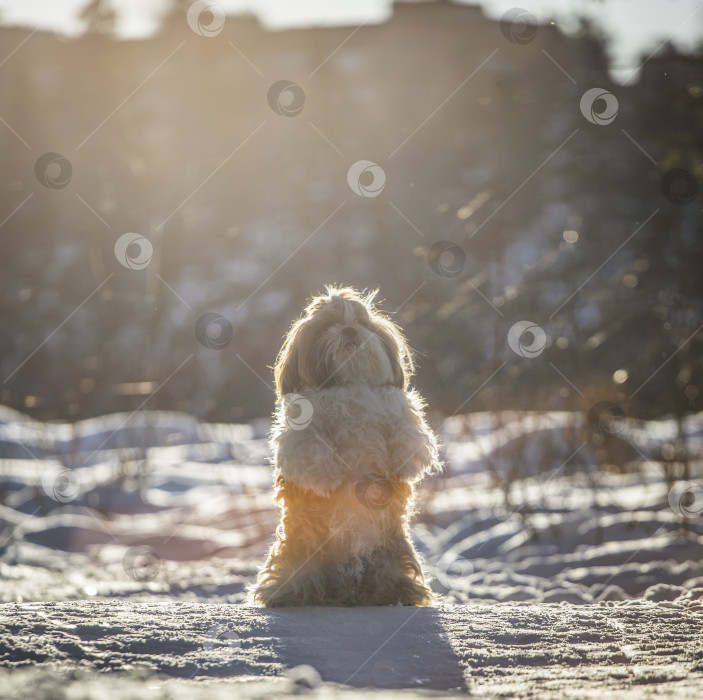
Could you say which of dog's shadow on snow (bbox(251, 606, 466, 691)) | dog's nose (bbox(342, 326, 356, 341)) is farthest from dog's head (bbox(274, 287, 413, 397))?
dog's shadow on snow (bbox(251, 606, 466, 691))

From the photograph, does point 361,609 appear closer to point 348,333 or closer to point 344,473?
point 344,473

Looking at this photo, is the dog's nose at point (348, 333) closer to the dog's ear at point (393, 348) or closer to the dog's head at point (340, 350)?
the dog's head at point (340, 350)

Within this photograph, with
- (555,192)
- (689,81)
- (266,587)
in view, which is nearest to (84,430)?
(555,192)

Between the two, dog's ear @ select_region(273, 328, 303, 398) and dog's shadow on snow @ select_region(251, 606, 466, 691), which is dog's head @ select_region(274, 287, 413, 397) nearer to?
dog's ear @ select_region(273, 328, 303, 398)

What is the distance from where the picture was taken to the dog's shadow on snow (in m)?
2.78

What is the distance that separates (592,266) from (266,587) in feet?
25.4

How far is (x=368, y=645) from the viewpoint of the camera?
3156 millimetres

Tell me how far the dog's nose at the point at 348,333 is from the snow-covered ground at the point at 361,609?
4.32 ft

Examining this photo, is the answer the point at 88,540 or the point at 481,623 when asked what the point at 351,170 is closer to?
the point at 88,540

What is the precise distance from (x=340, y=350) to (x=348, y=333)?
0.10m

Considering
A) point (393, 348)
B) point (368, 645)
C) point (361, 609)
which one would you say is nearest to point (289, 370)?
point (393, 348)

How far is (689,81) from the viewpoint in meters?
9.94

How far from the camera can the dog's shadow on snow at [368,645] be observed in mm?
2775

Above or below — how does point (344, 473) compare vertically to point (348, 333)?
below
